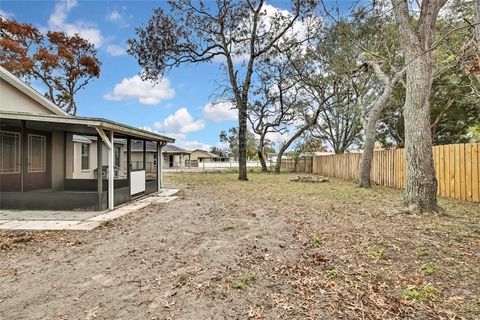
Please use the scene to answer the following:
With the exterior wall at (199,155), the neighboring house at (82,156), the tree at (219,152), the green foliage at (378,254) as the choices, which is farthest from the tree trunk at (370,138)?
the tree at (219,152)

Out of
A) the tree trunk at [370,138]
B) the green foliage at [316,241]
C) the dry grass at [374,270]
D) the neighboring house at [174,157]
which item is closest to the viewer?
the dry grass at [374,270]

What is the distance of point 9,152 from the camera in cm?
914

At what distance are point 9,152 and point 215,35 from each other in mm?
12893

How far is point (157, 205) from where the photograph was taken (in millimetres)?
8656

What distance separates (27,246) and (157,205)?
397 cm

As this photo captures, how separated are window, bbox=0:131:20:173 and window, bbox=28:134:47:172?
40cm

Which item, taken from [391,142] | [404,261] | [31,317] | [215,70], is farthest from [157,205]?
[391,142]

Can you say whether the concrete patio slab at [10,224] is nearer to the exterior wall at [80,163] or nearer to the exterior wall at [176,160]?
the exterior wall at [80,163]

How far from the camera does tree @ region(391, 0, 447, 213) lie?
623cm

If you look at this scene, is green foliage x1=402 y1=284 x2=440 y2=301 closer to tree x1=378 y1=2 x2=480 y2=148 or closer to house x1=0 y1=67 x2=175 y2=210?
house x1=0 y1=67 x2=175 y2=210

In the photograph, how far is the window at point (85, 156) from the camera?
1320cm

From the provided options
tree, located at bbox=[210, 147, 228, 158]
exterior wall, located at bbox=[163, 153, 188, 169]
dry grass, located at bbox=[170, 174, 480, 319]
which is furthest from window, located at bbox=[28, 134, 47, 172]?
tree, located at bbox=[210, 147, 228, 158]

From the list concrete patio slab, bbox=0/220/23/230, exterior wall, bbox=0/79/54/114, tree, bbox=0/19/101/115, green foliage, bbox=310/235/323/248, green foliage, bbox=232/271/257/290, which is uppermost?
tree, bbox=0/19/101/115

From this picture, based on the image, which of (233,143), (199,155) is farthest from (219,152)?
(199,155)
